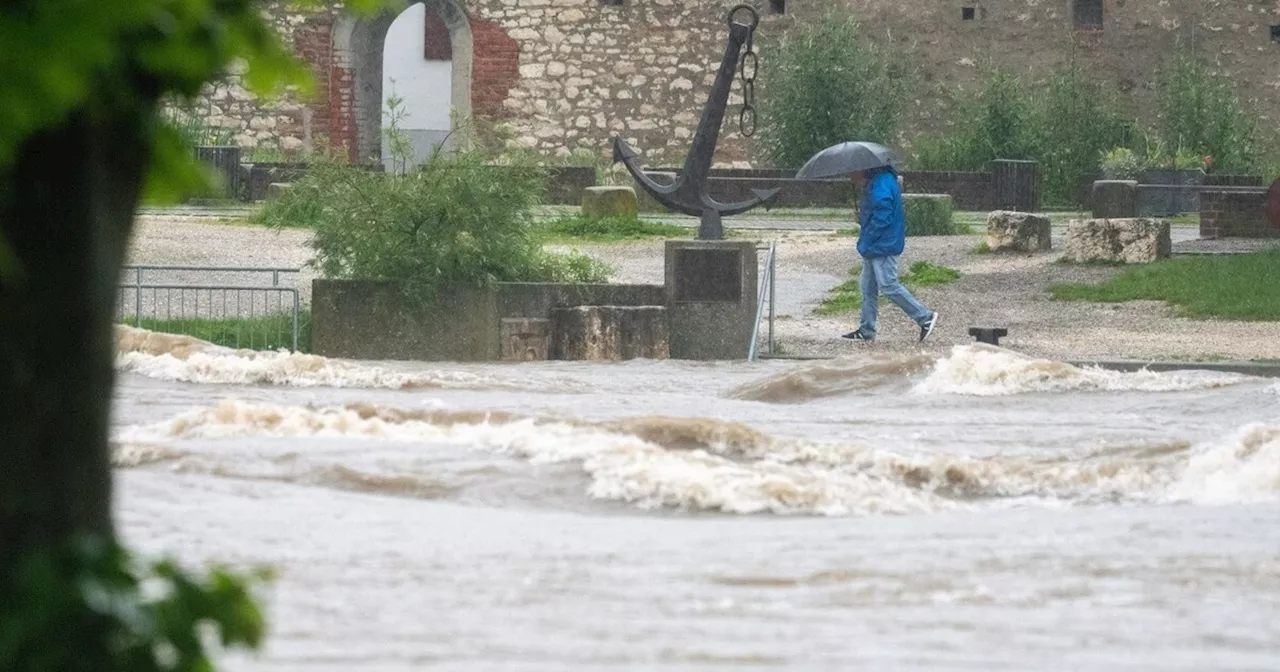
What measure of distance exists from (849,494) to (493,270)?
5.18 m

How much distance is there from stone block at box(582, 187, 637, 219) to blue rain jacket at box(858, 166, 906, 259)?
684 centimetres

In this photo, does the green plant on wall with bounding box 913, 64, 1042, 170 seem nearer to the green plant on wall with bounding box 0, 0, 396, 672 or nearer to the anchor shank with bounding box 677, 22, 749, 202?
the anchor shank with bounding box 677, 22, 749, 202

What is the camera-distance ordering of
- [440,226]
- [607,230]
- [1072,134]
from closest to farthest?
[440,226] → [607,230] → [1072,134]

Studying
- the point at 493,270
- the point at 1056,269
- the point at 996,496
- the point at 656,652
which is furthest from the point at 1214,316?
the point at 656,652

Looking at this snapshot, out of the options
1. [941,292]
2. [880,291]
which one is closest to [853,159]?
[880,291]

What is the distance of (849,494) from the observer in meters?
7.00

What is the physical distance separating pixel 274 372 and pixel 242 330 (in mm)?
2416

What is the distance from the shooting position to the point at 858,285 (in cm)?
1594

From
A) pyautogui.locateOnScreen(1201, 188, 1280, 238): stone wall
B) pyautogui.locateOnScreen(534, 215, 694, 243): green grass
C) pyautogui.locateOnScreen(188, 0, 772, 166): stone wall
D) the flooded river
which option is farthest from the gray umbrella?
pyautogui.locateOnScreen(188, 0, 772, 166): stone wall

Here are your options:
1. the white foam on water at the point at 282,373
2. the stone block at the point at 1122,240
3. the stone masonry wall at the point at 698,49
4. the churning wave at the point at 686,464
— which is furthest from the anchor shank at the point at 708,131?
the stone masonry wall at the point at 698,49

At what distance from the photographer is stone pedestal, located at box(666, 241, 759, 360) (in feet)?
39.2

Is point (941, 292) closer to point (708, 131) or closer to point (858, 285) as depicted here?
point (858, 285)

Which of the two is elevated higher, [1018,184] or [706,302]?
[1018,184]

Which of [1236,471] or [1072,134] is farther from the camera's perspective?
[1072,134]
